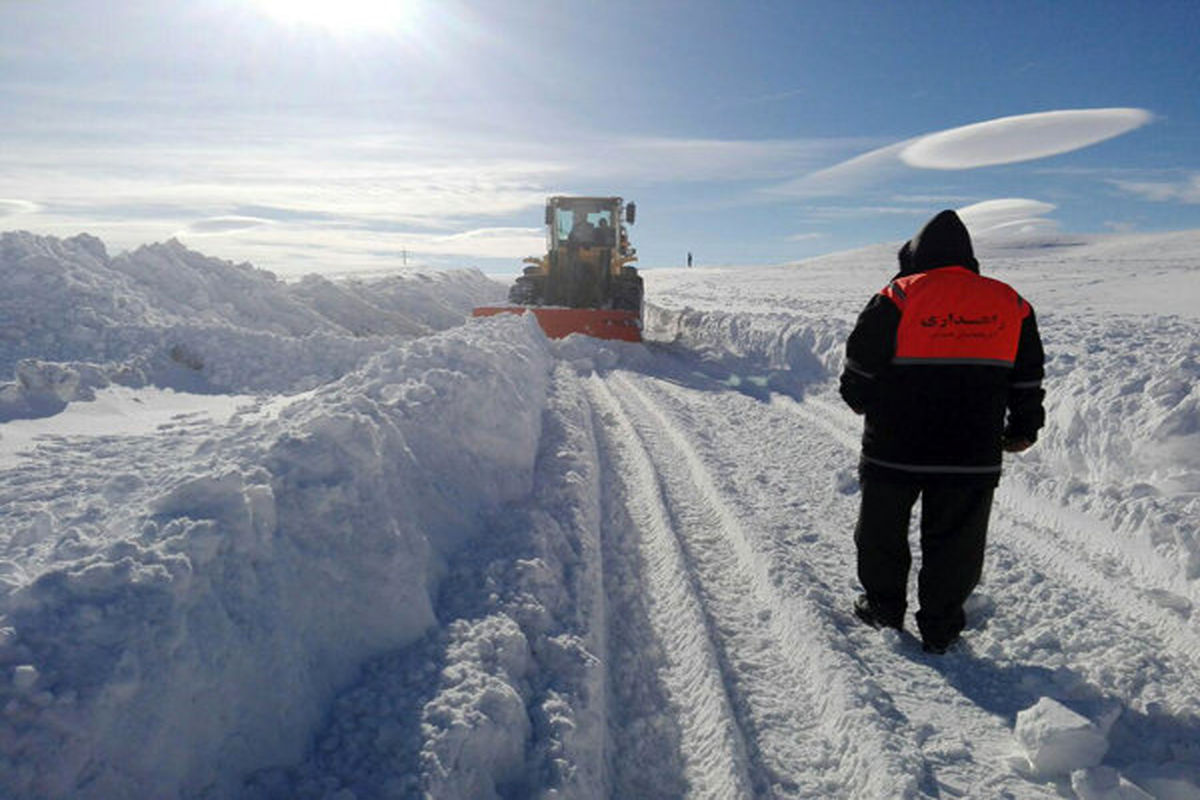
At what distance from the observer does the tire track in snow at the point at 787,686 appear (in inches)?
92.0

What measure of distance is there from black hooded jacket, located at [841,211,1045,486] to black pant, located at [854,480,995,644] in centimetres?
10

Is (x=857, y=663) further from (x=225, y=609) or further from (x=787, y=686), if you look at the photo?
(x=225, y=609)

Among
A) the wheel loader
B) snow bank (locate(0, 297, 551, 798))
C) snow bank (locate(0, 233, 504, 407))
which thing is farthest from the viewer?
the wheel loader

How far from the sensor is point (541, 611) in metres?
2.92

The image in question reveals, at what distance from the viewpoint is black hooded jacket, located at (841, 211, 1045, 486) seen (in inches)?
110

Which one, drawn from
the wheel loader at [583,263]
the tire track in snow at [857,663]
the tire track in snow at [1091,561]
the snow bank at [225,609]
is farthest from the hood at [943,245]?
the wheel loader at [583,263]

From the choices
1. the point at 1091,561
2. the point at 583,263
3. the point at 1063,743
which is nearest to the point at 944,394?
the point at 1063,743

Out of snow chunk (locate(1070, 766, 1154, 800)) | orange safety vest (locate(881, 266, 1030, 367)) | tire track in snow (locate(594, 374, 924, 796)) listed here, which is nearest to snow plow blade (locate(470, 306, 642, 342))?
tire track in snow (locate(594, 374, 924, 796))

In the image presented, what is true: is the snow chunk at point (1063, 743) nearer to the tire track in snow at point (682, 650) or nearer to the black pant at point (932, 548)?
the black pant at point (932, 548)

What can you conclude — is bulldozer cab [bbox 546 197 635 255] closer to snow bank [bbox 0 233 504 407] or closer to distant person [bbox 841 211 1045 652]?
snow bank [bbox 0 233 504 407]

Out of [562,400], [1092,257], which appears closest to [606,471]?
[562,400]

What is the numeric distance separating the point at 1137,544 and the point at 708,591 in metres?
2.47

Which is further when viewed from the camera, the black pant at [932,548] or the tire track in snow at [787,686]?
the black pant at [932,548]

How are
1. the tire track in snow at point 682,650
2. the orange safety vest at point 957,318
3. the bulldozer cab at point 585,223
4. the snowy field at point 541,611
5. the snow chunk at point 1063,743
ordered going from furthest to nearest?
the bulldozer cab at point 585,223 < the orange safety vest at point 957,318 < the tire track in snow at point 682,650 < the snow chunk at point 1063,743 < the snowy field at point 541,611
